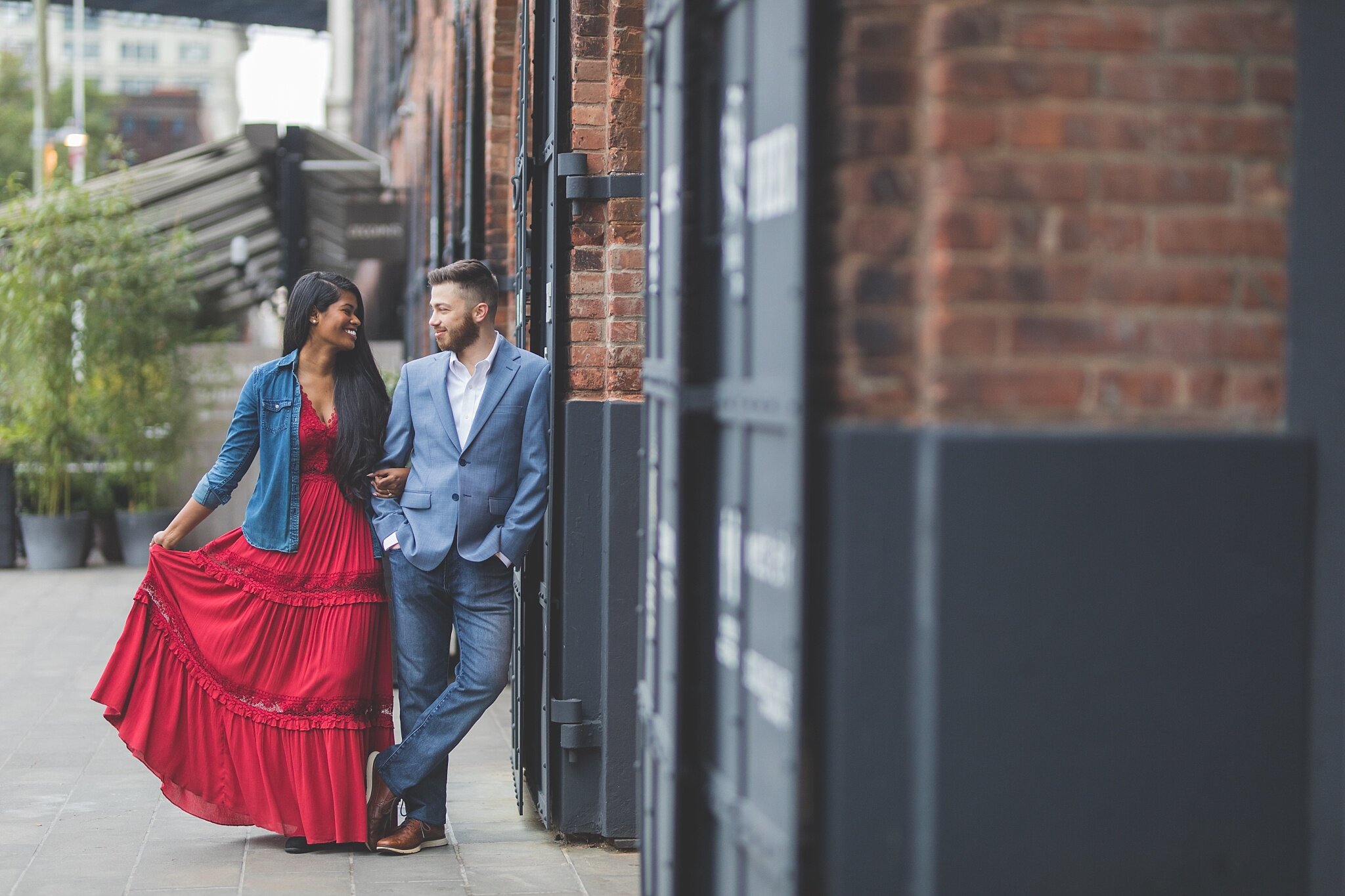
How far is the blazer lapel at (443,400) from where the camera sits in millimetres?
4891

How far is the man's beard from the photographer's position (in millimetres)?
4977

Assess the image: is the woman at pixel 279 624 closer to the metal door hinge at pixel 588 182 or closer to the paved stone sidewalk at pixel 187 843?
the paved stone sidewalk at pixel 187 843

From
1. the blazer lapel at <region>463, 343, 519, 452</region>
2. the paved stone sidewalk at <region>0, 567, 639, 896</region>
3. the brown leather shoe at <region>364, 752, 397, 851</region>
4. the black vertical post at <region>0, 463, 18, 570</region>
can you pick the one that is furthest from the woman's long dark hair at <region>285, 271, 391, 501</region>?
the black vertical post at <region>0, 463, 18, 570</region>

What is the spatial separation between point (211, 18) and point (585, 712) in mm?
32997

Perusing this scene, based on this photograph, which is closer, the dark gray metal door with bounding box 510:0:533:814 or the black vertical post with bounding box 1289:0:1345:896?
the black vertical post with bounding box 1289:0:1345:896

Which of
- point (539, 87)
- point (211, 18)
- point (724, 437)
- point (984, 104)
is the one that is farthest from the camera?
point (211, 18)

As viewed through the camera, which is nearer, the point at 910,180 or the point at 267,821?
the point at 910,180

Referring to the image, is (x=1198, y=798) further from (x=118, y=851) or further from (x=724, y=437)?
(x=118, y=851)

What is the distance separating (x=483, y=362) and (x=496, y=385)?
9 centimetres

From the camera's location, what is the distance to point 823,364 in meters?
2.47

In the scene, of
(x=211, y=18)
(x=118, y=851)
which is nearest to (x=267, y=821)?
(x=118, y=851)

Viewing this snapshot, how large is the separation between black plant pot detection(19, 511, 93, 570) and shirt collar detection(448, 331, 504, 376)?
29.7 feet

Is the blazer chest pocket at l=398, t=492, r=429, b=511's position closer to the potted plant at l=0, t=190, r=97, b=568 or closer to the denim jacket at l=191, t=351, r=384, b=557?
the denim jacket at l=191, t=351, r=384, b=557

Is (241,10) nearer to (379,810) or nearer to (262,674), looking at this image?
(262,674)
